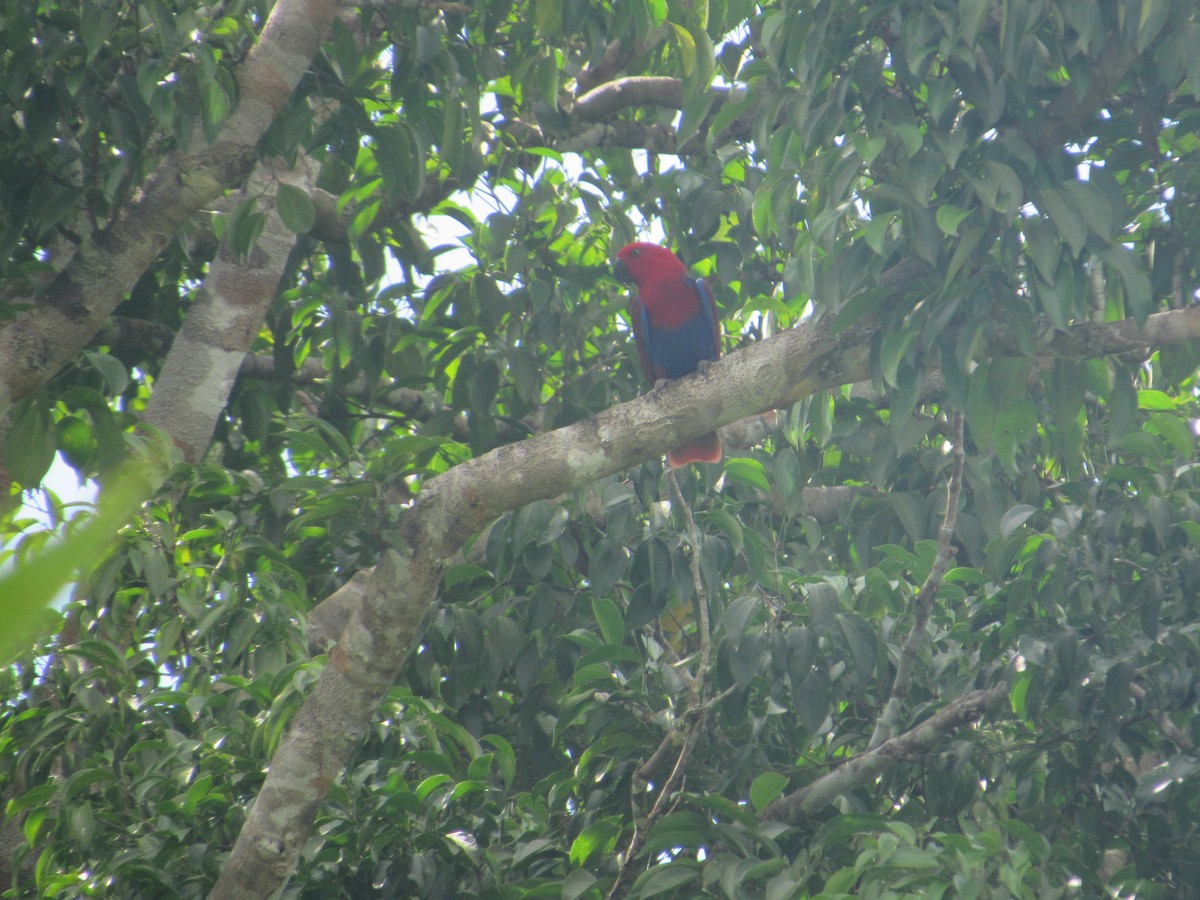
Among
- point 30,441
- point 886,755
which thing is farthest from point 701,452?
point 30,441

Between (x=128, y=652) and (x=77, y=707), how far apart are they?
1.87 ft

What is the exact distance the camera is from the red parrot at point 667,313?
4.09 metres

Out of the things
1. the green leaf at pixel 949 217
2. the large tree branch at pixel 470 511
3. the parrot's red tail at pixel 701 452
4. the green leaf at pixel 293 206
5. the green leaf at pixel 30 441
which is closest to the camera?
the green leaf at pixel 30 441

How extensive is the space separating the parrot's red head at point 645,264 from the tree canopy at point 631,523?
0.61 metres

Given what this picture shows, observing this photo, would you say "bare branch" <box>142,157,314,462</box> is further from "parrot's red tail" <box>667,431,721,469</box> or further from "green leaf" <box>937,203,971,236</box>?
"green leaf" <box>937,203,971,236</box>

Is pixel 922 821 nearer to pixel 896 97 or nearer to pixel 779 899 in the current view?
pixel 779 899

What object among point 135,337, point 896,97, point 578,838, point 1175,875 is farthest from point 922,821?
point 135,337

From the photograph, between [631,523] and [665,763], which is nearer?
[665,763]

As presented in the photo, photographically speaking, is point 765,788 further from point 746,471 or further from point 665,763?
point 746,471

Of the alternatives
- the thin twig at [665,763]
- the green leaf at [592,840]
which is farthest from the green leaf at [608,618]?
the green leaf at [592,840]

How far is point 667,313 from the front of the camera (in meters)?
4.12

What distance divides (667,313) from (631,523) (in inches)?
48.2

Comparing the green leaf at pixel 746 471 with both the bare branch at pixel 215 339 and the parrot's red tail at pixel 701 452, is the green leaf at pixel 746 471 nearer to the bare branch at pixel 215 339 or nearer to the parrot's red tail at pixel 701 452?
the parrot's red tail at pixel 701 452

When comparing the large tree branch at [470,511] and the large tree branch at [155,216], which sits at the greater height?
the large tree branch at [155,216]
